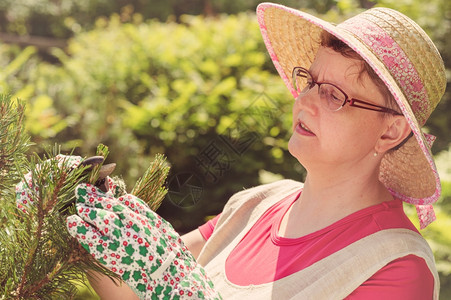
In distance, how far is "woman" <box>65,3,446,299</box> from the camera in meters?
1.65

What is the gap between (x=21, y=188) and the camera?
3.93 feet

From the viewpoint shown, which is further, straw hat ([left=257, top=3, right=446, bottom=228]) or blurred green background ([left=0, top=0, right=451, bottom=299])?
blurred green background ([left=0, top=0, right=451, bottom=299])

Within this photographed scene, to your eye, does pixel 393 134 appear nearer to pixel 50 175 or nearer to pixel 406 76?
pixel 406 76

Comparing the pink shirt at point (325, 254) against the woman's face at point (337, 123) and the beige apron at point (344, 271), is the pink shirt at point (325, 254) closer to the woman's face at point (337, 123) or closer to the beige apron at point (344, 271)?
the beige apron at point (344, 271)

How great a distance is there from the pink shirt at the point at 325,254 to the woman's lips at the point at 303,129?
0.95 ft

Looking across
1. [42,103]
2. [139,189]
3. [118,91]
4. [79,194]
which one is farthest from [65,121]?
[79,194]

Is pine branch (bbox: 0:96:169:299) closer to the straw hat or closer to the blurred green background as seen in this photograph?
the straw hat

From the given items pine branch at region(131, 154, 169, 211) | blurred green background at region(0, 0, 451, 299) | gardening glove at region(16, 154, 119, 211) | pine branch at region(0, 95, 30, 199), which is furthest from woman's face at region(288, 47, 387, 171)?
blurred green background at region(0, 0, 451, 299)

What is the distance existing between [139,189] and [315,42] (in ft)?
3.02

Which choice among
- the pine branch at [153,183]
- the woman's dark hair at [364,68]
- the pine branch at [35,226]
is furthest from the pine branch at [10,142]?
the woman's dark hair at [364,68]

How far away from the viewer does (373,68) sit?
5.43 feet

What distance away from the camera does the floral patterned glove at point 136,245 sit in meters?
1.23

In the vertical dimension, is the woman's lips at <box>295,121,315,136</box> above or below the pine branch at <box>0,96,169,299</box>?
below

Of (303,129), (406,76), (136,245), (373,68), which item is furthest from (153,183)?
(406,76)
